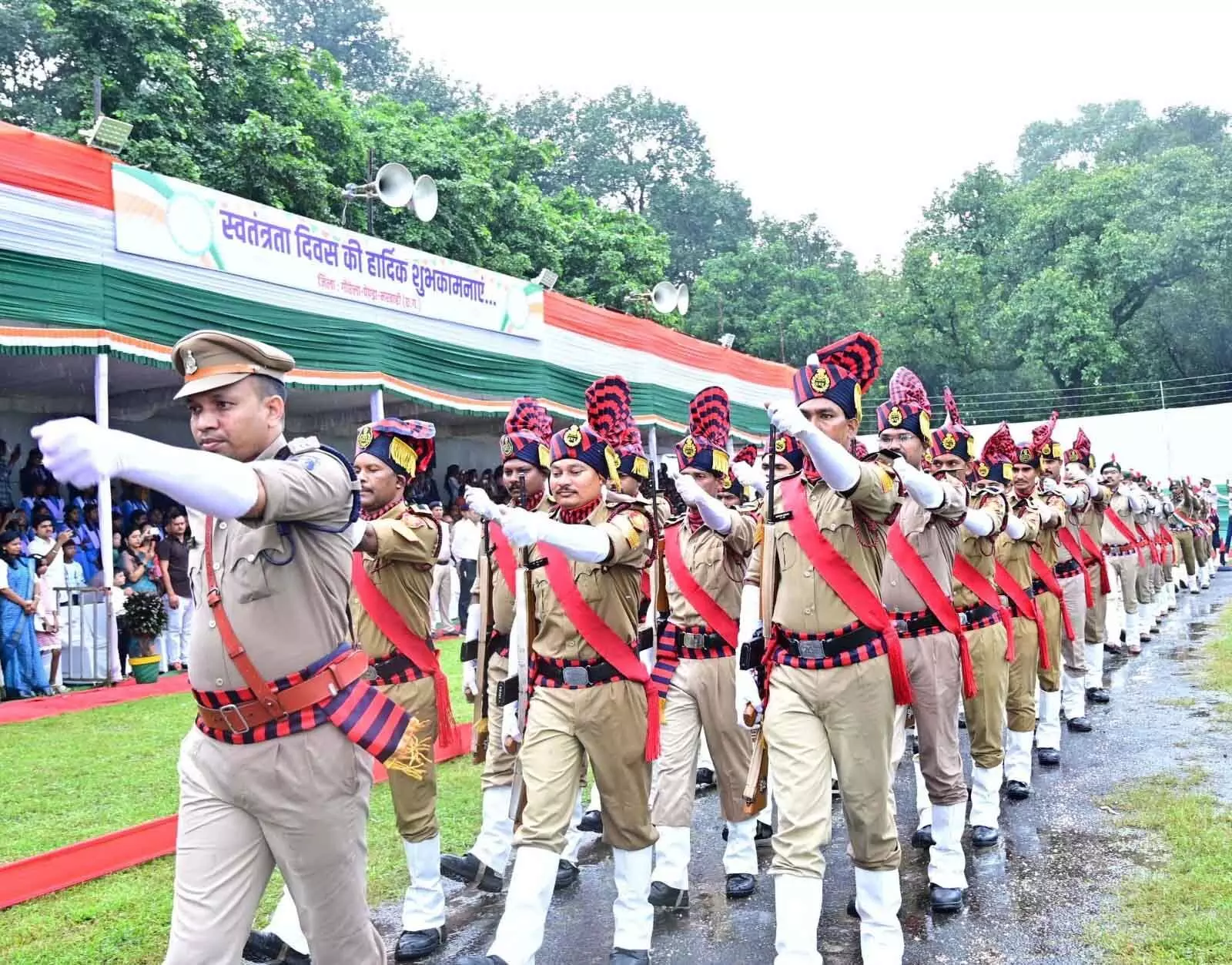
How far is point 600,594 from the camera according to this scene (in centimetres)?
524

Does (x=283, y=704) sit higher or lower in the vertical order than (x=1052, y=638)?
higher

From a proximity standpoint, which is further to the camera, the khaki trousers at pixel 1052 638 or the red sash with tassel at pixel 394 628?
the khaki trousers at pixel 1052 638

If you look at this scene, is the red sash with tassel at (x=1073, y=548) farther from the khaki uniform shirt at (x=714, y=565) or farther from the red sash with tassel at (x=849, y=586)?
the red sash with tassel at (x=849, y=586)

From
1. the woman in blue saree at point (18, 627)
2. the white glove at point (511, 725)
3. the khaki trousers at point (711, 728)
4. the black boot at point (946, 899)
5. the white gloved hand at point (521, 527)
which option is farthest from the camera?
the woman in blue saree at point (18, 627)

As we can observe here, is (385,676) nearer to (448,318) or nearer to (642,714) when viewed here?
(642,714)

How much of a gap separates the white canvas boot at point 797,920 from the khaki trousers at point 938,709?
1.65m

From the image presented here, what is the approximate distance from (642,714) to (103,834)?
347 centimetres

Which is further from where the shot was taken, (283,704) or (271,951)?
(271,951)

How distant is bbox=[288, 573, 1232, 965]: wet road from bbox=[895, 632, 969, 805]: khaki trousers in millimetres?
583

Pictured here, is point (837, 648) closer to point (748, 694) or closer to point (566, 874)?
point (748, 694)

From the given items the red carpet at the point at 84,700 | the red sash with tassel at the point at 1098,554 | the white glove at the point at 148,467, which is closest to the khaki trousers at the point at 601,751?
the white glove at the point at 148,467

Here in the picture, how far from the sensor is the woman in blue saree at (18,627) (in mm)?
11867

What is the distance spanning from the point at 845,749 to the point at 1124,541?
1149 centimetres

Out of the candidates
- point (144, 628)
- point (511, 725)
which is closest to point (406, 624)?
point (511, 725)
